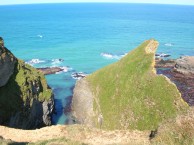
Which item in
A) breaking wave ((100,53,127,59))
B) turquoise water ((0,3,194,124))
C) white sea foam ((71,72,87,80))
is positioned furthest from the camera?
breaking wave ((100,53,127,59))

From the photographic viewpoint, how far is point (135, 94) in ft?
126

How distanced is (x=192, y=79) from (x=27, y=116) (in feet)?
138

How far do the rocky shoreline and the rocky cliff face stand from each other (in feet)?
95.1

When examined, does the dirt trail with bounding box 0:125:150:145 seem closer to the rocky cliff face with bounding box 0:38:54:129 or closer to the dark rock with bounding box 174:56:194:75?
the rocky cliff face with bounding box 0:38:54:129

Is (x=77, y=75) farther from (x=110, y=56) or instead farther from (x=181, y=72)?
(x=110, y=56)

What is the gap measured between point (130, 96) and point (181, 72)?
3983 cm

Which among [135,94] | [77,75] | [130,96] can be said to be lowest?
[77,75]

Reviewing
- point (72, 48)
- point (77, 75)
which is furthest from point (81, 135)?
point (72, 48)

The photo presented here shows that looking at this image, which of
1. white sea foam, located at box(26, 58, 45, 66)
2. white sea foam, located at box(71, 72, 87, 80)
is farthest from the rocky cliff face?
white sea foam, located at box(26, 58, 45, 66)

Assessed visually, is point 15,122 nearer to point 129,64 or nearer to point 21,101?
point 21,101

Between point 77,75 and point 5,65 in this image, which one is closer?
point 5,65

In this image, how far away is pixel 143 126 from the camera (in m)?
35.0

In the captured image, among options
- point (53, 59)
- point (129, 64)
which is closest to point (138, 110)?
point (129, 64)

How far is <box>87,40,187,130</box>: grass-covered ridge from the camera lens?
33812mm
